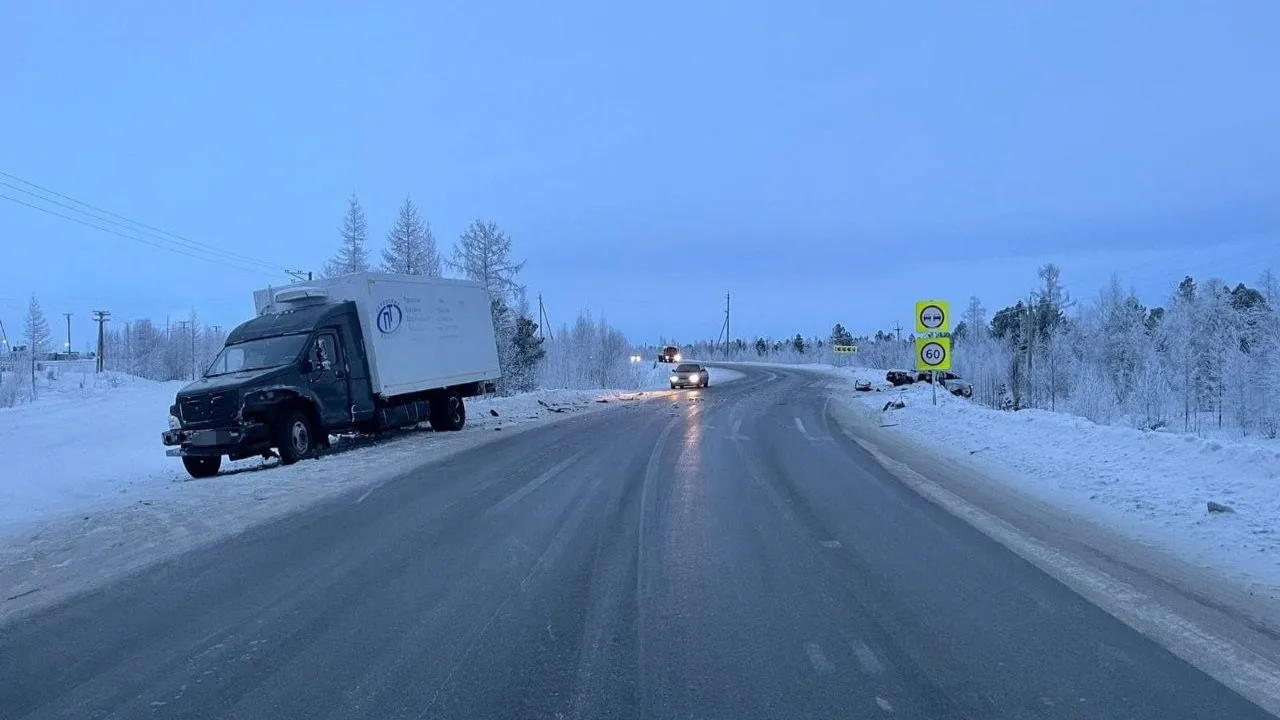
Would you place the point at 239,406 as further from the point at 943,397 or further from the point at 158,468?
the point at 943,397

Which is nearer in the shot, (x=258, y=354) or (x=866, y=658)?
(x=866, y=658)

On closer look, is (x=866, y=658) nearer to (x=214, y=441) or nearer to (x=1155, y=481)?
(x=1155, y=481)

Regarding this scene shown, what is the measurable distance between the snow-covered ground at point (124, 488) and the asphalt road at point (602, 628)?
810 millimetres

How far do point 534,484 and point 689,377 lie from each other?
39484mm

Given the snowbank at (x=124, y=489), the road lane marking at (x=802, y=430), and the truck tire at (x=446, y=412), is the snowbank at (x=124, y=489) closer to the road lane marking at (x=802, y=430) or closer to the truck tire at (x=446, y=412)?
the truck tire at (x=446, y=412)

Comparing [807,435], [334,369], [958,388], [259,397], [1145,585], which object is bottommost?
[1145,585]

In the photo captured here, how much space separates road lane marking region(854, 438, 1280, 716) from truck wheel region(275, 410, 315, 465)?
485 inches

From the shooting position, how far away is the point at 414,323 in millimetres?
19844

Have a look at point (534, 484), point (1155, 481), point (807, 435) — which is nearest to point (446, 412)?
point (807, 435)

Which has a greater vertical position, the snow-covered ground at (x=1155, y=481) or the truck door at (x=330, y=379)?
the truck door at (x=330, y=379)

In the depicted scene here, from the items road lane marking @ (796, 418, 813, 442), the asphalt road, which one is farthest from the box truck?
road lane marking @ (796, 418, 813, 442)

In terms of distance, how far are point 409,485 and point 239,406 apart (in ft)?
Result: 15.4

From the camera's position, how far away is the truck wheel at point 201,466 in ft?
48.2

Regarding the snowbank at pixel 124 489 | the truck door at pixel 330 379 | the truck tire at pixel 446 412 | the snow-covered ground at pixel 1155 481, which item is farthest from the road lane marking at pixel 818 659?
the truck tire at pixel 446 412
